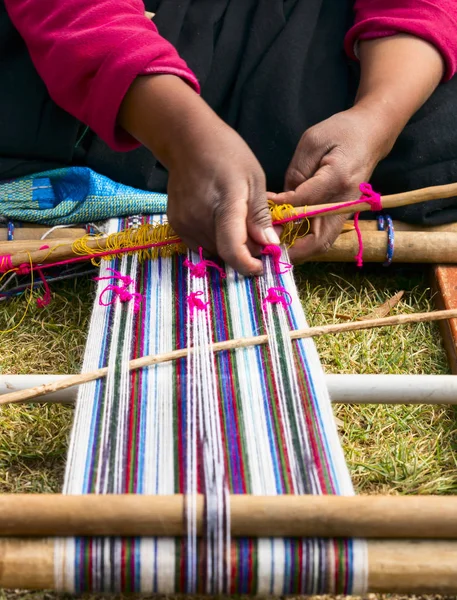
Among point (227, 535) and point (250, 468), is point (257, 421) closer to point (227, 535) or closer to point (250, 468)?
point (250, 468)

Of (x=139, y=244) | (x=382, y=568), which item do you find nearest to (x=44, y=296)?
(x=139, y=244)

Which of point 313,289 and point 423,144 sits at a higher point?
point 423,144

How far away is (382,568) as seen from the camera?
0.82 meters

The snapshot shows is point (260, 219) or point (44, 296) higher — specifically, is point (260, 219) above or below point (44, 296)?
above

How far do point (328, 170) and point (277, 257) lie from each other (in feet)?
0.74

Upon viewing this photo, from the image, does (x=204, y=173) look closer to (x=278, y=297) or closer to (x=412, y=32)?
(x=278, y=297)

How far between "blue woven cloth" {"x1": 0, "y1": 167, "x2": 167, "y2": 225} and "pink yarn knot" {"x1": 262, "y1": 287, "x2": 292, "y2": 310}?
50 cm

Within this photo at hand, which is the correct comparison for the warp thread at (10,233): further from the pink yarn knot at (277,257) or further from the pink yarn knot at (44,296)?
the pink yarn knot at (277,257)

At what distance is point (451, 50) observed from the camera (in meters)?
1.64

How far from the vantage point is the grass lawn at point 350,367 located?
1.24 m

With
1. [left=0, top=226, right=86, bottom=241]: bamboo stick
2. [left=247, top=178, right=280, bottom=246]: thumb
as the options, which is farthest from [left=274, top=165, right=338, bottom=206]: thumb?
[left=0, top=226, right=86, bottom=241]: bamboo stick

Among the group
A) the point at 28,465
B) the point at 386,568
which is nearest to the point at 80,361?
the point at 28,465

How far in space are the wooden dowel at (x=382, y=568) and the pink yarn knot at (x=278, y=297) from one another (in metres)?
0.52

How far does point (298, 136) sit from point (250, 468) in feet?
3.30
